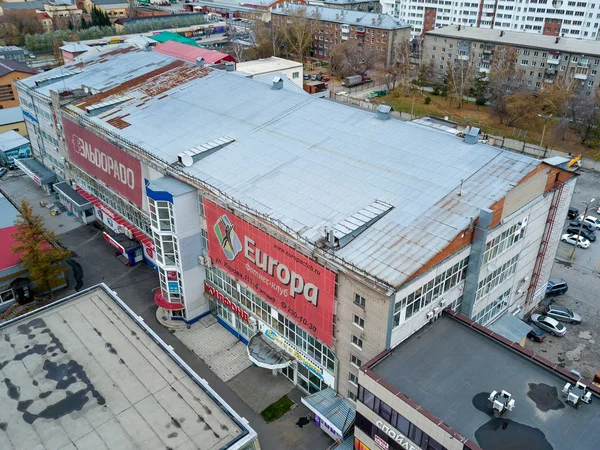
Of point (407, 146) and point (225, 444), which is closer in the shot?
point (225, 444)

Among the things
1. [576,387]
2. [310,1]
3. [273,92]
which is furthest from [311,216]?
[310,1]

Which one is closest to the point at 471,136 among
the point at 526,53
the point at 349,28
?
the point at 526,53

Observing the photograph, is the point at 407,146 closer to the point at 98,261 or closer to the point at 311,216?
the point at 311,216

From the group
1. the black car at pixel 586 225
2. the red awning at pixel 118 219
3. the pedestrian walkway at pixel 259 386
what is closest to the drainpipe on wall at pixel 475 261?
the pedestrian walkway at pixel 259 386

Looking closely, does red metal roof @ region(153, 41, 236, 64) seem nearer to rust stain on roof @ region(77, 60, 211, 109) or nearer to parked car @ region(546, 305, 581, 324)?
rust stain on roof @ region(77, 60, 211, 109)

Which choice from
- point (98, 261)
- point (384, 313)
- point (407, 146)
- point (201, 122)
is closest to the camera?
point (384, 313)

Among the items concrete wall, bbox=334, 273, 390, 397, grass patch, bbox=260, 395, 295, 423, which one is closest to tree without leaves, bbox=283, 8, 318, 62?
grass patch, bbox=260, 395, 295, 423

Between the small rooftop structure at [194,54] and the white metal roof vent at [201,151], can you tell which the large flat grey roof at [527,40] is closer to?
the small rooftop structure at [194,54]

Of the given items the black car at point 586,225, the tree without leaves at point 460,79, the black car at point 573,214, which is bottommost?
the black car at point 586,225
